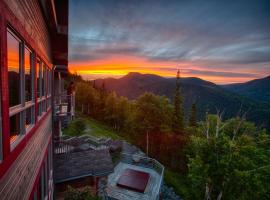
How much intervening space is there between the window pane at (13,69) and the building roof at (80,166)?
9.22 meters

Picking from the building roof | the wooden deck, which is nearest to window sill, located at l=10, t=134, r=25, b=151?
the building roof

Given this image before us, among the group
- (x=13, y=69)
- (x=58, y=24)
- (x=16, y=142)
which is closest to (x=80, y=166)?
(x=58, y=24)

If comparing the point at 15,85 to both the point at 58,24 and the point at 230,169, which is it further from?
the point at 230,169

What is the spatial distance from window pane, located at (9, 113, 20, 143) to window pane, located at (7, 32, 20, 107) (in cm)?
24

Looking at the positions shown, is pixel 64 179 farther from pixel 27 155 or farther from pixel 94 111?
pixel 94 111

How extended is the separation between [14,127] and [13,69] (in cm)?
88

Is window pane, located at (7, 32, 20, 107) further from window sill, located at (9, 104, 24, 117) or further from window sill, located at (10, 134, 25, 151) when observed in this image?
window sill, located at (10, 134, 25, 151)

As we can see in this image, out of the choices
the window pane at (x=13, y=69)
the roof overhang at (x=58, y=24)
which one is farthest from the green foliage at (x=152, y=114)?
the window pane at (x=13, y=69)

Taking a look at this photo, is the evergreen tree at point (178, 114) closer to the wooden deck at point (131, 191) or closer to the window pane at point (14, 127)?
the wooden deck at point (131, 191)

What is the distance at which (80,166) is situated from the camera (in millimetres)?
11750

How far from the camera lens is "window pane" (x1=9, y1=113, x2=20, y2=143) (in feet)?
8.35

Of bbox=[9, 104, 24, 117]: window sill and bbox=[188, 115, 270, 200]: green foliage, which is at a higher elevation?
bbox=[9, 104, 24, 117]: window sill

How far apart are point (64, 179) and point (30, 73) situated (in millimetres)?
8800

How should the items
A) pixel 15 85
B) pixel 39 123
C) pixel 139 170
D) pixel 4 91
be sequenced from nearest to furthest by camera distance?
pixel 4 91, pixel 15 85, pixel 39 123, pixel 139 170
